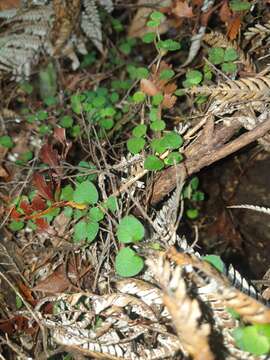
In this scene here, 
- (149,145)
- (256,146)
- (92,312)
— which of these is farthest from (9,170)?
(256,146)

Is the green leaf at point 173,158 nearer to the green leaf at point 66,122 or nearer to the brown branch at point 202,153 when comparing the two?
the brown branch at point 202,153

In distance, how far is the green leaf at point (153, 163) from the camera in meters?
1.23

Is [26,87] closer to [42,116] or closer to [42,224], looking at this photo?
[42,116]

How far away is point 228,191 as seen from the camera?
5.73 feet

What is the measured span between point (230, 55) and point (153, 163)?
54cm

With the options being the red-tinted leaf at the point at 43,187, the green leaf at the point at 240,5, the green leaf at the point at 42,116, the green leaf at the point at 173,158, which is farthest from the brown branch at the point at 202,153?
the green leaf at the point at 42,116

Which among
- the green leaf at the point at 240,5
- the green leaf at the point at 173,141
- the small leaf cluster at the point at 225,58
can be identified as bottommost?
the green leaf at the point at 173,141

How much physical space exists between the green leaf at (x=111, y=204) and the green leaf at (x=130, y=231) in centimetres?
16

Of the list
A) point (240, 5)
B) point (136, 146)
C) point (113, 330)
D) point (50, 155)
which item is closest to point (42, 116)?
point (50, 155)

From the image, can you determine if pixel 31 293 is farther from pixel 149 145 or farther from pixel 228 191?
pixel 228 191

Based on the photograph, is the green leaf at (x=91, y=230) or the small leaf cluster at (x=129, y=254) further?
the green leaf at (x=91, y=230)

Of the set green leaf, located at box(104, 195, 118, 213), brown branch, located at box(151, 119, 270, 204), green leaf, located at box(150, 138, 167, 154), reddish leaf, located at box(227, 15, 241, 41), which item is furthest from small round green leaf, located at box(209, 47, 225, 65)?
green leaf, located at box(104, 195, 118, 213)

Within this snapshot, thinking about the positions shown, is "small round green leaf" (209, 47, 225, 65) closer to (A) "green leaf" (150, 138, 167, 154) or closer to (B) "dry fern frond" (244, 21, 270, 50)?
(B) "dry fern frond" (244, 21, 270, 50)

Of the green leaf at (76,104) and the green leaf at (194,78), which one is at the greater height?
the green leaf at (194,78)
